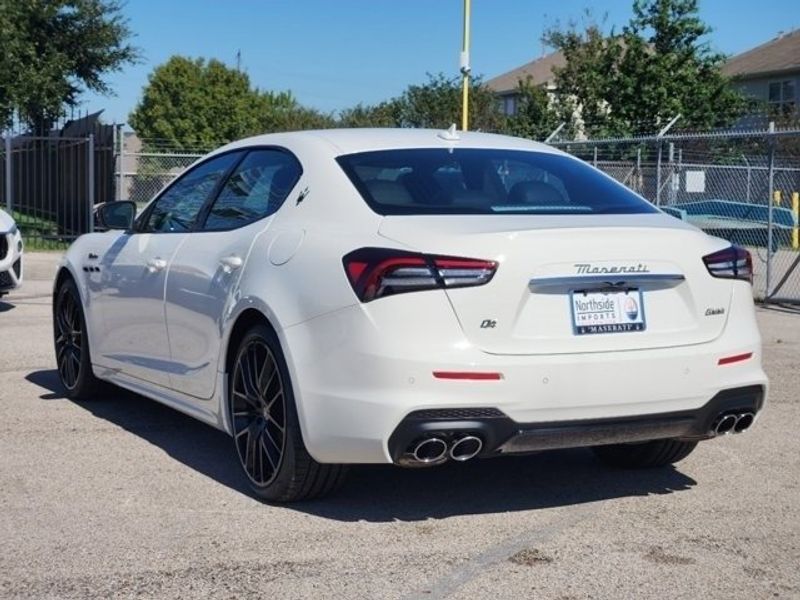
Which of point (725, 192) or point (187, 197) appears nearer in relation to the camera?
point (187, 197)

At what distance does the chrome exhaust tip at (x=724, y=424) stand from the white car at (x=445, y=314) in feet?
0.04

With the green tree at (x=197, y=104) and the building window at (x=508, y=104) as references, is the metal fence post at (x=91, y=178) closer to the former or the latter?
the building window at (x=508, y=104)

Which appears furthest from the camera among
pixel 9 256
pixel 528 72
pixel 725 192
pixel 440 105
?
pixel 528 72

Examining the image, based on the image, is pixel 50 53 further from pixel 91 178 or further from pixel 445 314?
pixel 445 314

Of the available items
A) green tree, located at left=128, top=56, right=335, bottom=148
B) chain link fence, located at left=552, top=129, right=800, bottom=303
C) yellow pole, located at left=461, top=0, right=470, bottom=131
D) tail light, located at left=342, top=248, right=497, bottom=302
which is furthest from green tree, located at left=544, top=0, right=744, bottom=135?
green tree, located at left=128, top=56, right=335, bottom=148

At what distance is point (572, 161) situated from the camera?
19.4 ft

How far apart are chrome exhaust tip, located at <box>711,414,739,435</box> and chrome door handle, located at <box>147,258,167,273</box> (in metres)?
2.81

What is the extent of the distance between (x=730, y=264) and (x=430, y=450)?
1534 millimetres

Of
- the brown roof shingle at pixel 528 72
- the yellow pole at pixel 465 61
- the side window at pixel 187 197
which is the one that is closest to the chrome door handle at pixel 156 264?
the side window at pixel 187 197

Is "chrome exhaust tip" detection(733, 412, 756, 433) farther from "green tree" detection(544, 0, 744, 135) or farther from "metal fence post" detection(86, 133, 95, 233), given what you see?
"green tree" detection(544, 0, 744, 135)

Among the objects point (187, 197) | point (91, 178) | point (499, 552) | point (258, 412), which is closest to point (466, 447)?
point (499, 552)

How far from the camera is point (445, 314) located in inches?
175

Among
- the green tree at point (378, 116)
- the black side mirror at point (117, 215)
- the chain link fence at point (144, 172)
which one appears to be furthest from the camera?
the green tree at point (378, 116)

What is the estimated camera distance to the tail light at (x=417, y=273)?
14.6 ft
